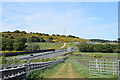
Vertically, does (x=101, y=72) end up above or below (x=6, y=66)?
below

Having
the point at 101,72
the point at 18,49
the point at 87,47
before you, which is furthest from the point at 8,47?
the point at 101,72

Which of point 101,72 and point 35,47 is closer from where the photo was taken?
point 101,72

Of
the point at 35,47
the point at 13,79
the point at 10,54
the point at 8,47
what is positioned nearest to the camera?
the point at 13,79

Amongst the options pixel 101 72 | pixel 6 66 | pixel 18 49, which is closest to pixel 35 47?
pixel 18 49

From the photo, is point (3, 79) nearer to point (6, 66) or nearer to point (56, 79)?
point (6, 66)

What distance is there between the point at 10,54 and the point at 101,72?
4949cm

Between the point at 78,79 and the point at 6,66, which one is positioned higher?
the point at 6,66

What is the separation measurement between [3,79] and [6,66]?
4213 mm

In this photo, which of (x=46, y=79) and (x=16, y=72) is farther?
(x=46, y=79)

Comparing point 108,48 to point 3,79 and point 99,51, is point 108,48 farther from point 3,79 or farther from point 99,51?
point 3,79

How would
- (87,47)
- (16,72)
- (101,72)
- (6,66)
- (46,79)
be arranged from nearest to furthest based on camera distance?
(16,72)
(6,66)
(46,79)
(101,72)
(87,47)

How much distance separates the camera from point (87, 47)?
100 meters

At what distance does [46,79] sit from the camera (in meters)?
16.2

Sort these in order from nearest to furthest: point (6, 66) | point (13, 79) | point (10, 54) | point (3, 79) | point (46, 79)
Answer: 1. point (3, 79)
2. point (13, 79)
3. point (6, 66)
4. point (46, 79)
5. point (10, 54)
